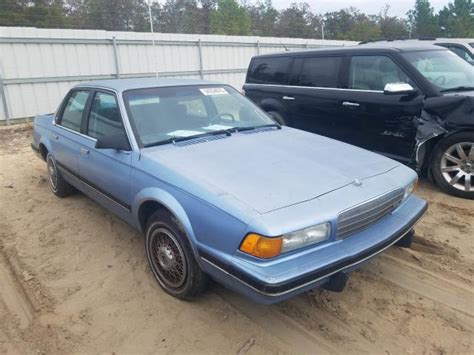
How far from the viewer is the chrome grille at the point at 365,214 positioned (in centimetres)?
251

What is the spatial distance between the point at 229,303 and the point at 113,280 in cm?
105

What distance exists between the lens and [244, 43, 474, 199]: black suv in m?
4.73

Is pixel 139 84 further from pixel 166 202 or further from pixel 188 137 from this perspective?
pixel 166 202

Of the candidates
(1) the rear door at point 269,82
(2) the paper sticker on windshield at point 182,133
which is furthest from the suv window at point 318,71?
(2) the paper sticker on windshield at point 182,133

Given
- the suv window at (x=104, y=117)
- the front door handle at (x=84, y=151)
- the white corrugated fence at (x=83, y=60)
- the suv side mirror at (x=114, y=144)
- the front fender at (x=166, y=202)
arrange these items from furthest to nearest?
the white corrugated fence at (x=83, y=60), the front door handle at (x=84, y=151), the suv window at (x=104, y=117), the suv side mirror at (x=114, y=144), the front fender at (x=166, y=202)

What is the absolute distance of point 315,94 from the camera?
6.04 m

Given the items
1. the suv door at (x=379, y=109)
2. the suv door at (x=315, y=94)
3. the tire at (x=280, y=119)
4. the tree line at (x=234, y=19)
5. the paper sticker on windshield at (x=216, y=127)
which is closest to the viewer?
the paper sticker on windshield at (x=216, y=127)

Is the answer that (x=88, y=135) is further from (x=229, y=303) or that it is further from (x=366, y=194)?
(x=366, y=194)

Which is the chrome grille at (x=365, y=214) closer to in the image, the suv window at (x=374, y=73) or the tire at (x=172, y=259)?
the tire at (x=172, y=259)

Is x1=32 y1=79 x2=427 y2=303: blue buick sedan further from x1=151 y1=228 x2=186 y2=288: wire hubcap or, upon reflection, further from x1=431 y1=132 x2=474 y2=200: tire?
x1=431 y1=132 x2=474 y2=200: tire

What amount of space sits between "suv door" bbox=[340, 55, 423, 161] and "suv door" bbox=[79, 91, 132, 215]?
336cm

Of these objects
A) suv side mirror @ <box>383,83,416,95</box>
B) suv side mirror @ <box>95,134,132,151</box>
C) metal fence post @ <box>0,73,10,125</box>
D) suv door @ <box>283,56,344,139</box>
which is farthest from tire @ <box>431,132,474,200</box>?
metal fence post @ <box>0,73,10,125</box>

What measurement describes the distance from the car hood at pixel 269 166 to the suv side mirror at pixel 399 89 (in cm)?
162

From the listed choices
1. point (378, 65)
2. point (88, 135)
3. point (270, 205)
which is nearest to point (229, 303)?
point (270, 205)
